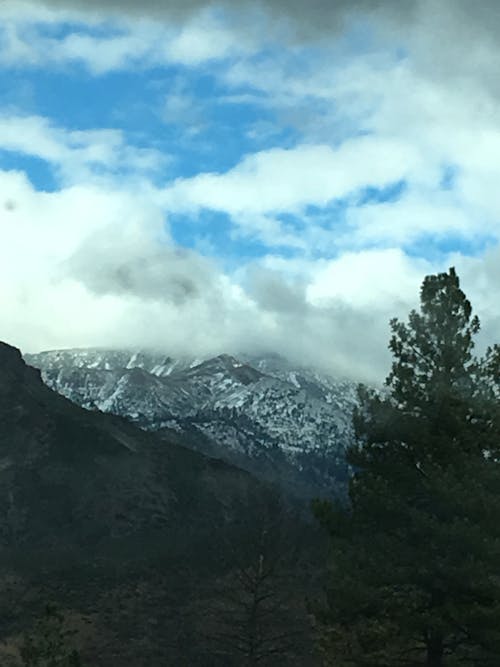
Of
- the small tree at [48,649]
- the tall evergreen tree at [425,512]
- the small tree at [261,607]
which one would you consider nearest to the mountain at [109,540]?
the small tree at [261,607]

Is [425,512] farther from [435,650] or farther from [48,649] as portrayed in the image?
[48,649]

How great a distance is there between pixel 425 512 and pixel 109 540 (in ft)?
485

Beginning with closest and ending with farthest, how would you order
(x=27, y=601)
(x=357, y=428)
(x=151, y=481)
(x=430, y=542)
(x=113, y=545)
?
(x=430, y=542), (x=357, y=428), (x=27, y=601), (x=113, y=545), (x=151, y=481)

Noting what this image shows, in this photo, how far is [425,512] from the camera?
1978 cm

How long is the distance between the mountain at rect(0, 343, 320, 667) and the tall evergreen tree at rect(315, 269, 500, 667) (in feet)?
78.2

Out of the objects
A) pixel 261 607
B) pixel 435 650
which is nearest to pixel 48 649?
pixel 435 650

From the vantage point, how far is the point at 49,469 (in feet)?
580

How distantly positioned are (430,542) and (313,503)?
335cm

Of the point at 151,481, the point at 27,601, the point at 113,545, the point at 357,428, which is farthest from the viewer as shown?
the point at 151,481

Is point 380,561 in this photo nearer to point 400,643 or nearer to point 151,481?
point 400,643

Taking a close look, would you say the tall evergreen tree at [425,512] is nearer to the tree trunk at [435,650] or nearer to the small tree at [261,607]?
the tree trunk at [435,650]

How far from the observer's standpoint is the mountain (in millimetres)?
66062

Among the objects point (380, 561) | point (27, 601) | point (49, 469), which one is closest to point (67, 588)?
point (27, 601)

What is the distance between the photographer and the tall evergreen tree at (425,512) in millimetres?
19016
